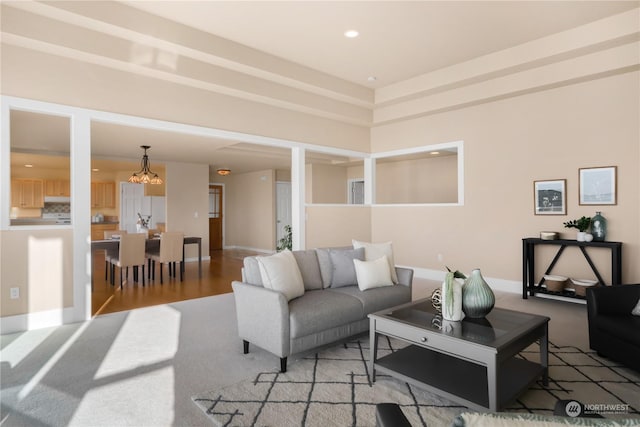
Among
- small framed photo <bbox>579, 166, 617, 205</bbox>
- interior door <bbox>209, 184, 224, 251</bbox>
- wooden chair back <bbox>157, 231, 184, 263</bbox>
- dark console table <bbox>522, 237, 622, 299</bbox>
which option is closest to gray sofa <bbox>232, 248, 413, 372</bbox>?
dark console table <bbox>522, 237, 622, 299</bbox>

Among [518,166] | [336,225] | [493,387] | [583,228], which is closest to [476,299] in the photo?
[493,387]

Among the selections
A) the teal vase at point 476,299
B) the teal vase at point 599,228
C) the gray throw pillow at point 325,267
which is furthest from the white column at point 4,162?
the teal vase at point 599,228

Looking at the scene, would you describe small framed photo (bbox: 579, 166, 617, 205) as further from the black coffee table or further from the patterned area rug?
the black coffee table

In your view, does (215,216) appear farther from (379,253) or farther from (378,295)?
(378,295)

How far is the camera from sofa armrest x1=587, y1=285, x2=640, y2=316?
9.57 ft

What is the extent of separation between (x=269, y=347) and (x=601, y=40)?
15.3ft

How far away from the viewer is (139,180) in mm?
6988

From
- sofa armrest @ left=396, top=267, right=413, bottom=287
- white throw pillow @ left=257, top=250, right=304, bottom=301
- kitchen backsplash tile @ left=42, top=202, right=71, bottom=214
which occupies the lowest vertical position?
sofa armrest @ left=396, top=267, right=413, bottom=287

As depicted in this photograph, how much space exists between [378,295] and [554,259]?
118 inches

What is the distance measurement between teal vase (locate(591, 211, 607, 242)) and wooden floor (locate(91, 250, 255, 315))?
4843 mm

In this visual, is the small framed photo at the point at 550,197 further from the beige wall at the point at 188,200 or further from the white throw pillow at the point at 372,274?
the beige wall at the point at 188,200

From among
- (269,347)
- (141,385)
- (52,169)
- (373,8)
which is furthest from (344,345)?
(52,169)

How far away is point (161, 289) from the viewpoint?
5.64m

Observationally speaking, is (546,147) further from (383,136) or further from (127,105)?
(127,105)
